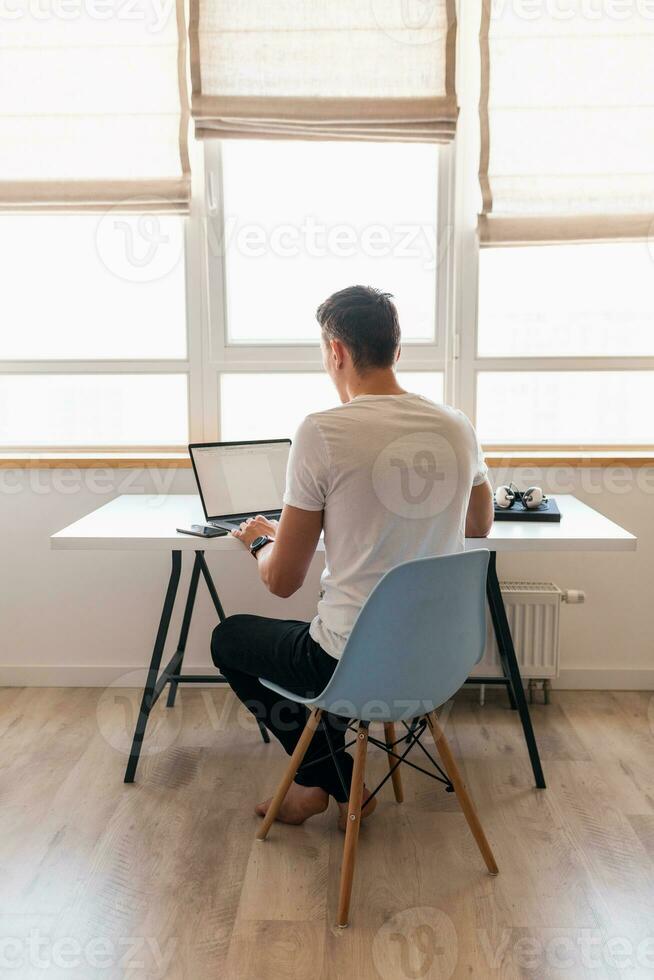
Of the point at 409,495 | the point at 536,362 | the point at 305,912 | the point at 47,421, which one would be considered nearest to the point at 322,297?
the point at 536,362

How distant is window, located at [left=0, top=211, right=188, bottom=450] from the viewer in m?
3.09

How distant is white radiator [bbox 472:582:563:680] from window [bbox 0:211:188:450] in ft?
4.13

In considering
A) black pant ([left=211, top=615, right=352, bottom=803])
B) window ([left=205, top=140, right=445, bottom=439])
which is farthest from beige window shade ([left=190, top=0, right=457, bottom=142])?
black pant ([left=211, top=615, right=352, bottom=803])

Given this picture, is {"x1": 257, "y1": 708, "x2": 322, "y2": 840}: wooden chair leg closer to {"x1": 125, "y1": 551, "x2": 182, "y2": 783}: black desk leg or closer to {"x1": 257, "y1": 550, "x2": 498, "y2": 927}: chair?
{"x1": 257, "y1": 550, "x2": 498, "y2": 927}: chair

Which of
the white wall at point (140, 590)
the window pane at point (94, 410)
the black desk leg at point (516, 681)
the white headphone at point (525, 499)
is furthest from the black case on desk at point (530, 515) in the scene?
the window pane at point (94, 410)

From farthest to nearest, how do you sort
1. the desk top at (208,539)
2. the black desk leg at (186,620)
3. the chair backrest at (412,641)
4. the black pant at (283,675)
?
the black desk leg at (186,620), the desk top at (208,539), the black pant at (283,675), the chair backrest at (412,641)

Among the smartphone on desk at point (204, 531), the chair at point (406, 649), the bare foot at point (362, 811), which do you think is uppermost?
the smartphone on desk at point (204, 531)

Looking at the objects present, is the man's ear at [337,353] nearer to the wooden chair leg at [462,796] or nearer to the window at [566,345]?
the wooden chair leg at [462,796]

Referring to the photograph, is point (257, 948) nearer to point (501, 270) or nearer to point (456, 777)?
point (456, 777)

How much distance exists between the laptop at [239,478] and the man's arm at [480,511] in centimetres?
56

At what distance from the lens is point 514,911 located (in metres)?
1.96

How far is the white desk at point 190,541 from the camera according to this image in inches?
93.0

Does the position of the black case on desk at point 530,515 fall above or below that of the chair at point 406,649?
above

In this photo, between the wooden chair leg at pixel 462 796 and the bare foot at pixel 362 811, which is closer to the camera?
the wooden chair leg at pixel 462 796
